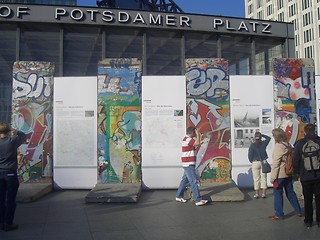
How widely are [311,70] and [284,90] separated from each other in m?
1.01

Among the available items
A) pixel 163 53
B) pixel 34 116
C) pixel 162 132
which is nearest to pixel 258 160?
pixel 162 132

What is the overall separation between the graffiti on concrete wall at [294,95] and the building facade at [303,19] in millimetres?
62024

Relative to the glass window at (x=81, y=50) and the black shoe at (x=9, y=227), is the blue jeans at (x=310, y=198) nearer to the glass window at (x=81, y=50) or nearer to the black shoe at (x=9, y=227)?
the black shoe at (x=9, y=227)

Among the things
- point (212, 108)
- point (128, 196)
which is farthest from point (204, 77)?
point (128, 196)

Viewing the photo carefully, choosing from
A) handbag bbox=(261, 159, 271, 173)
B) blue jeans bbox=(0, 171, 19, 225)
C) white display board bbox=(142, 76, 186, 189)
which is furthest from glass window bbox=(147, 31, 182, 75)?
blue jeans bbox=(0, 171, 19, 225)

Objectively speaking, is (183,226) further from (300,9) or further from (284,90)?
(300,9)

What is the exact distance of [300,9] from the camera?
74.4 metres

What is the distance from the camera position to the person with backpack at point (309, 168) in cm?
637

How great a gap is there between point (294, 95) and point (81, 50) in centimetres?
861

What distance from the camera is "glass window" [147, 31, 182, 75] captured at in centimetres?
1571

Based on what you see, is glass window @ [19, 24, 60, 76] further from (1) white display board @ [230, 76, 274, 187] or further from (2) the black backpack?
(2) the black backpack

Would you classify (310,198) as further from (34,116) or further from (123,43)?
(123,43)

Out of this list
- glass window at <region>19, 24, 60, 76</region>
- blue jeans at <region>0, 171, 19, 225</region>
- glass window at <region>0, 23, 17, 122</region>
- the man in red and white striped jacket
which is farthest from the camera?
glass window at <region>19, 24, 60, 76</region>

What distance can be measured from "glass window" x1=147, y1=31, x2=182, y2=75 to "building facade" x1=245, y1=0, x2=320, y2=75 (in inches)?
2281
